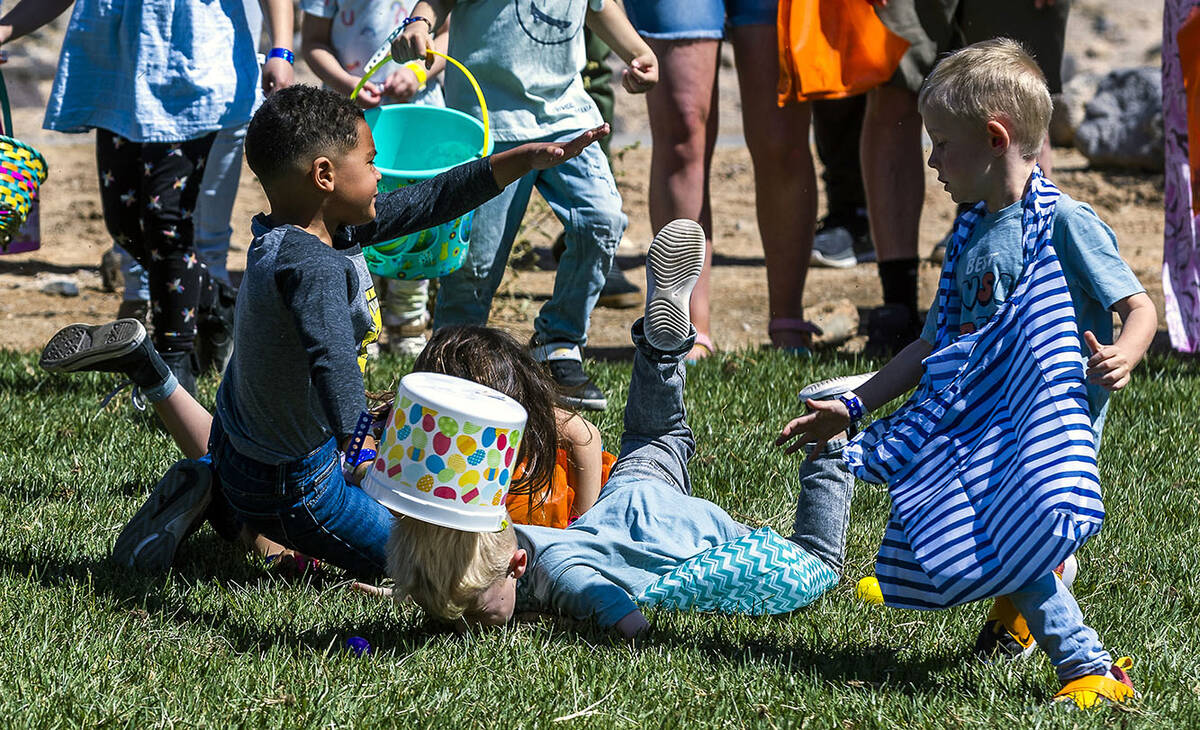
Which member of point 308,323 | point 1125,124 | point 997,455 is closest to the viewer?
point 997,455

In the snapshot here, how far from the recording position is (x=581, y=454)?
350cm

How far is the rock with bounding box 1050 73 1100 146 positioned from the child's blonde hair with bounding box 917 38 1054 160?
8.49 m

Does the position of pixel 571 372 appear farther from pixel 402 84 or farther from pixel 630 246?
pixel 630 246

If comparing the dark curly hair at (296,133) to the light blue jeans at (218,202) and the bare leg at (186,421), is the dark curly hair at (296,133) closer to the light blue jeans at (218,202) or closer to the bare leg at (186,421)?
the bare leg at (186,421)

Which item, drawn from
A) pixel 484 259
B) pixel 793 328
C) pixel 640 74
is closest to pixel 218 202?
pixel 484 259

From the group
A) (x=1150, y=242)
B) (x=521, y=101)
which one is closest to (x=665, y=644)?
(x=521, y=101)

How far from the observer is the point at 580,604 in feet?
9.99

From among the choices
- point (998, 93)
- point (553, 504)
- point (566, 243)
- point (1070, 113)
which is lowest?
point (1070, 113)

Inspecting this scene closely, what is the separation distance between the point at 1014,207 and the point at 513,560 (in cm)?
120

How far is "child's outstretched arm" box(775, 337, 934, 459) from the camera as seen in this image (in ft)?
9.07

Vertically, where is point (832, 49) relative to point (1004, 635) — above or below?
above

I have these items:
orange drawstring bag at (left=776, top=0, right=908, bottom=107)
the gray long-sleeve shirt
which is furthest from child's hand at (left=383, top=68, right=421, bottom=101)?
orange drawstring bag at (left=776, top=0, right=908, bottom=107)

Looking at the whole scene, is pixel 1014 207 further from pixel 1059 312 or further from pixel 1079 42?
pixel 1079 42

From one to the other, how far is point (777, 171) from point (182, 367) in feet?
7.72
